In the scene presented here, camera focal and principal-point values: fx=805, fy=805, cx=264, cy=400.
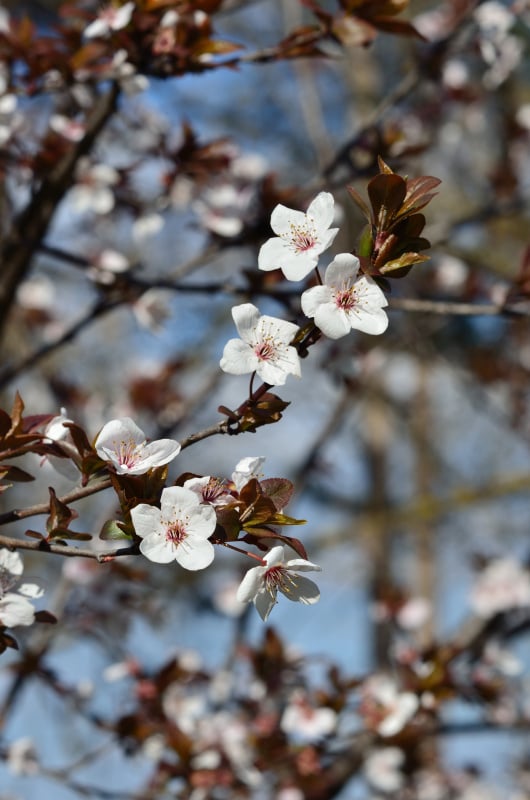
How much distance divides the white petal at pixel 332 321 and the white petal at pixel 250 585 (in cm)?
24

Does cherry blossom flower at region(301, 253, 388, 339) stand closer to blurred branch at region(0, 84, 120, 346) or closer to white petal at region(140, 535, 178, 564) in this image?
white petal at region(140, 535, 178, 564)

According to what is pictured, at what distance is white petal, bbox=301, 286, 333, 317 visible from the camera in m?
0.78

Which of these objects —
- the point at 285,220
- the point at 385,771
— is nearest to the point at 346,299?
the point at 285,220

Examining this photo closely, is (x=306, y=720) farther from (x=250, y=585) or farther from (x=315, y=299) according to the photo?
(x=315, y=299)

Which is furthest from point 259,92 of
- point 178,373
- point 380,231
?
point 380,231

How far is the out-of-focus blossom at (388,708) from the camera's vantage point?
6.12 feet

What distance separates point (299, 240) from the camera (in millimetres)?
821

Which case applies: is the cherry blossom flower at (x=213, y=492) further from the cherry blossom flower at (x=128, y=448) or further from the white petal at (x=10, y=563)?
the white petal at (x=10, y=563)

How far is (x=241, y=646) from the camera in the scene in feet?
7.82

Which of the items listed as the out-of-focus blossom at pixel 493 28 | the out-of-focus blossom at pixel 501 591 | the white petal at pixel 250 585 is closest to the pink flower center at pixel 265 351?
the white petal at pixel 250 585

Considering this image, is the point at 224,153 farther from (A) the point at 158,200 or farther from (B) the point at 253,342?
(B) the point at 253,342

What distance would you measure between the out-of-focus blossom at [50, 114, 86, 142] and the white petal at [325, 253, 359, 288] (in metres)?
1.16

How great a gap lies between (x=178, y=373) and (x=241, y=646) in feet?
4.45

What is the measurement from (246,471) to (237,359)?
12cm
